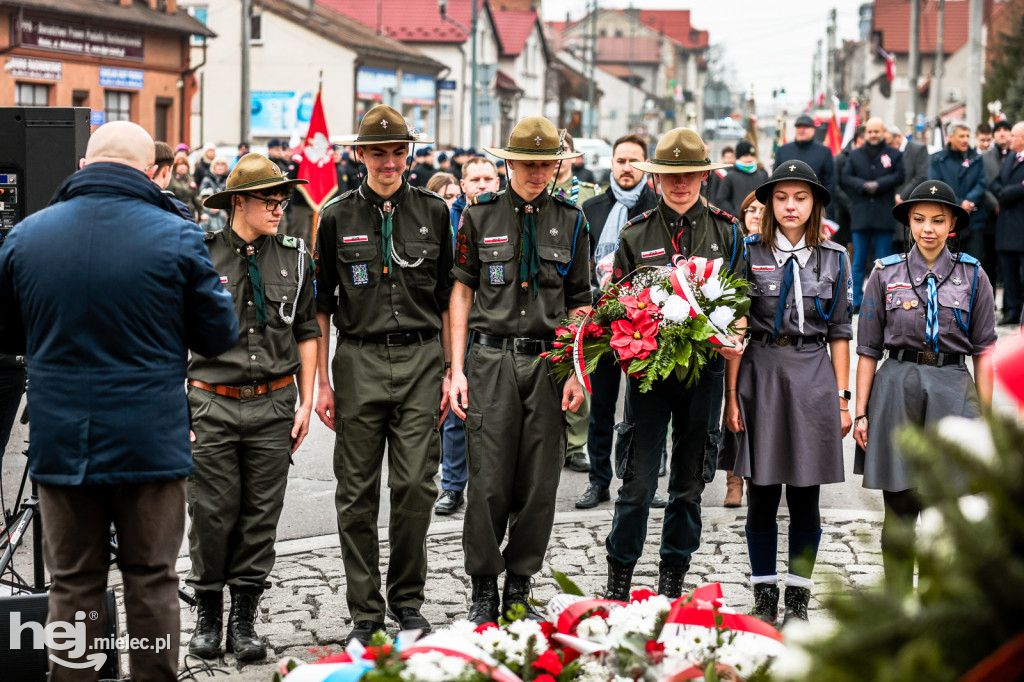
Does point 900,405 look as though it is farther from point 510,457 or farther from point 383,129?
point 383,129

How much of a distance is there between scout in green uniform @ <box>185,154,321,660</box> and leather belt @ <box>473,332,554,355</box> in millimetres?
837

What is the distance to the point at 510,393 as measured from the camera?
223 inches

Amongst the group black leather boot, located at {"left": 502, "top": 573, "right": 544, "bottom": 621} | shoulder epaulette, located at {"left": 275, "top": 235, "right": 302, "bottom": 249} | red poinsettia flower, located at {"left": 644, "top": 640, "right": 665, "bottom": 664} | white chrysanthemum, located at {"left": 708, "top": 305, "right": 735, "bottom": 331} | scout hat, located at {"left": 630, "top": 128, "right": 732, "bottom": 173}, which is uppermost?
scout hat, located at {"left": 630, "top": 128, "right": 732, "bottom": 173}

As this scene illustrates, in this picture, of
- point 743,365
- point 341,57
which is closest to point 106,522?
point 743,365

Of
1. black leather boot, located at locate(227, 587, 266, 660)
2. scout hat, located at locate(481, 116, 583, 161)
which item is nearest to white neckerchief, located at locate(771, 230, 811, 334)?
scout hat, located at locate(481, 116, 583, 161)

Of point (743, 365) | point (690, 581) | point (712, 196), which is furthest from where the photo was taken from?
point (712, 196)

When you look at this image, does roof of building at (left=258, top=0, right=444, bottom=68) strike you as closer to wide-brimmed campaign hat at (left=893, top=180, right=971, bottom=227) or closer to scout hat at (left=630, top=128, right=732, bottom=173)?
scout hat at (left=630, top=128, right=732, bottom=173)

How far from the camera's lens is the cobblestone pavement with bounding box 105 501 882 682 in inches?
215

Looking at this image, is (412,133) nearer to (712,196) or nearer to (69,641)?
(69,641)

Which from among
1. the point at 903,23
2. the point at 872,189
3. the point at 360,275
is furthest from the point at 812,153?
the point at 903,23

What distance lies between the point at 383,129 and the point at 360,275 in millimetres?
687

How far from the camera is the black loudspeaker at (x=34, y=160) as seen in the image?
6.36 meters

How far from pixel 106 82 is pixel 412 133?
105ft

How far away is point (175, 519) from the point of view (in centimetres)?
435
